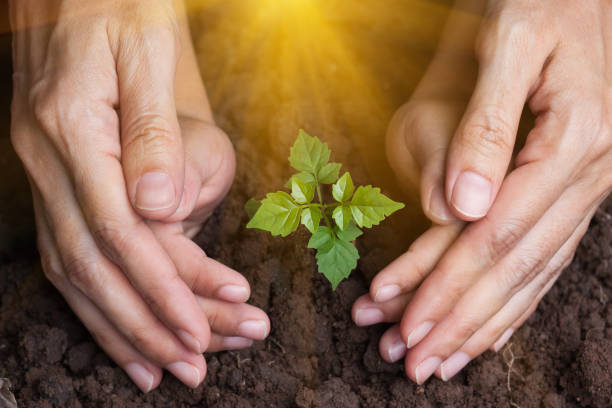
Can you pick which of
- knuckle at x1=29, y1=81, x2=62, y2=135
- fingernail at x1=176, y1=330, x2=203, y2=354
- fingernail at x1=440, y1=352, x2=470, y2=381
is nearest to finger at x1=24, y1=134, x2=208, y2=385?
fingernail at x1=176, y1=330, x2=203, y2=354

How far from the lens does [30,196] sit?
10.7 ft

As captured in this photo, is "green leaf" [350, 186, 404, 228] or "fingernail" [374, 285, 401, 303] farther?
"fingernail" [374, 285, 401, 303]

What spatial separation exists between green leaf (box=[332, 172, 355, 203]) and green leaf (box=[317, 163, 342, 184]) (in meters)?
0.11

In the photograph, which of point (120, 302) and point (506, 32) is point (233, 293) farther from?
point (506, 32)

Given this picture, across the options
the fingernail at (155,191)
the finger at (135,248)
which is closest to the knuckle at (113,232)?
the finger at (135,248)

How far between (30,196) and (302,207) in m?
1.85

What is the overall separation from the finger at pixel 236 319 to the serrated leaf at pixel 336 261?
41 centimetres

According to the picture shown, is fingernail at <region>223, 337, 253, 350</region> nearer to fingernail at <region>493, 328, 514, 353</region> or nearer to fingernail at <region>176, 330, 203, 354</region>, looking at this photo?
fingernail at <region>176, 330, 203, 354</region>

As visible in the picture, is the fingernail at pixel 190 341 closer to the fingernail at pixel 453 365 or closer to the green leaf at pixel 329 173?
the green leaf at pixel 329 173

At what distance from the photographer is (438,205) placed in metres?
2.32

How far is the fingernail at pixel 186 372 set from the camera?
241cm

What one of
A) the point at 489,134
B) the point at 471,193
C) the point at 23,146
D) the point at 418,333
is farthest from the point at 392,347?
the point at 23,146

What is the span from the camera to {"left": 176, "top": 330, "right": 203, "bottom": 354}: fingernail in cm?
232

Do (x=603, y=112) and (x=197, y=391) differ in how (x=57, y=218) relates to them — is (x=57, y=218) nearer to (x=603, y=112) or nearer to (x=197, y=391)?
(x=197, y=391)
